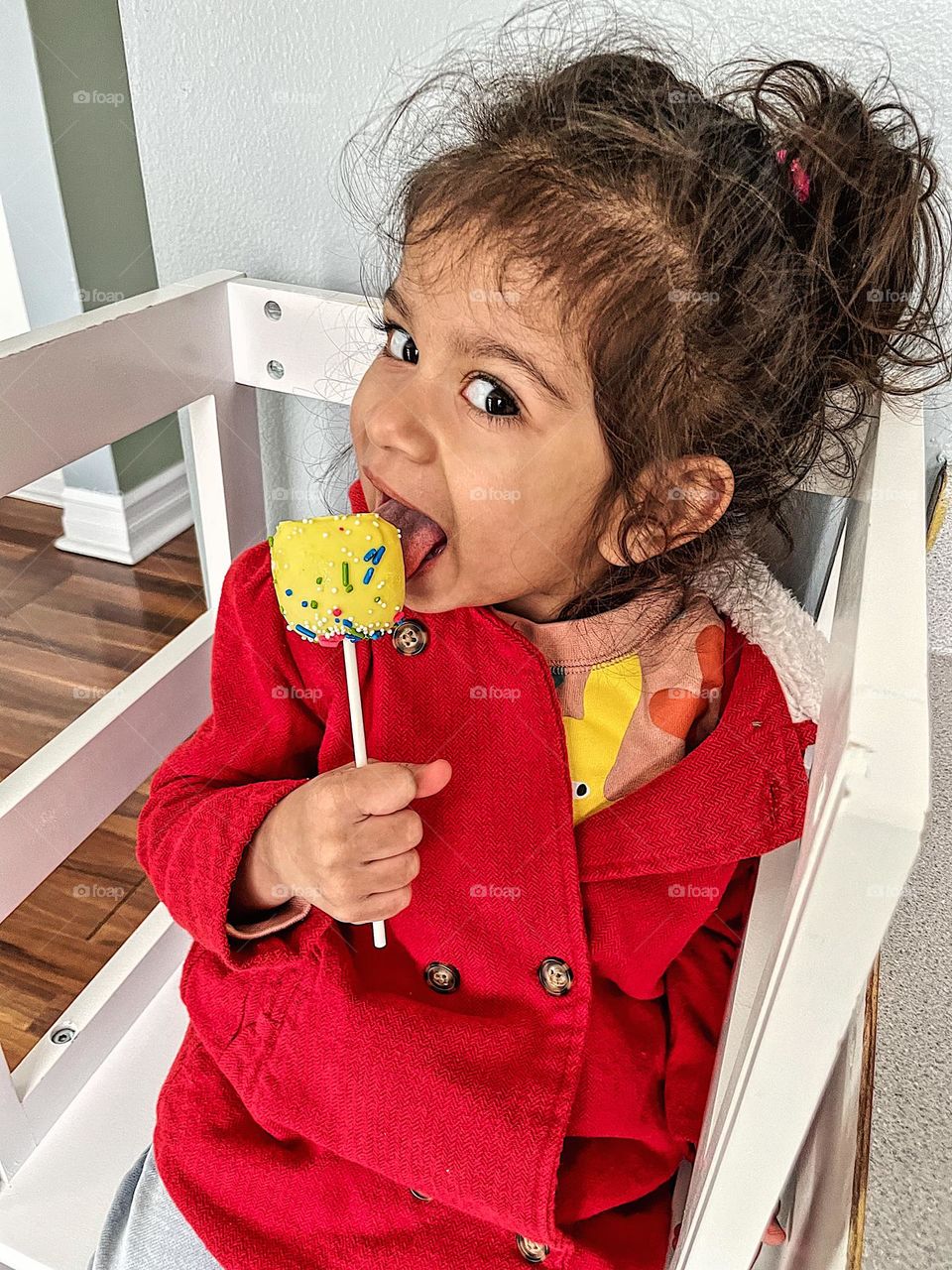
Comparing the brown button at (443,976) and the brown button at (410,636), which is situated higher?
the brown button at (410,636)

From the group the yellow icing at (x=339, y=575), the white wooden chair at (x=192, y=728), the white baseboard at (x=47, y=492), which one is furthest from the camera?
the white baseboard at (x=47, y=492)

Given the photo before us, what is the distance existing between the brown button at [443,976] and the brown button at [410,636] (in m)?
0.23

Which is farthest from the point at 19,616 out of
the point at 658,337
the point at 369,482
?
the point at 658,337

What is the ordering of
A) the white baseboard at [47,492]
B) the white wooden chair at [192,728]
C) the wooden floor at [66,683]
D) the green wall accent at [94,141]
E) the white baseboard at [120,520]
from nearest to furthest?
1. the white wooden chair at [192,728]
2. the wooden floor at [66,683]
3. the green wall accent at [94,141]
4. the white baseboard at [120,520]
5. the white baseboard at [47,492]

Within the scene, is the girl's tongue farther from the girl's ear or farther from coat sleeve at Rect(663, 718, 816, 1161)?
coat sleeve at Rect(663, 718, 816, 1161)

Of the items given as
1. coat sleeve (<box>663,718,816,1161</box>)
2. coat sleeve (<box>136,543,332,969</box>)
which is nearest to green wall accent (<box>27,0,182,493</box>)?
coat sleeve (<box>136,543,332,969</box>)

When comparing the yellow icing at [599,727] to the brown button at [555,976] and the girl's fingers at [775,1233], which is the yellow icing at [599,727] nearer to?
the brown button at [555,976]

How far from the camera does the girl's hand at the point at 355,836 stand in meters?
0.64

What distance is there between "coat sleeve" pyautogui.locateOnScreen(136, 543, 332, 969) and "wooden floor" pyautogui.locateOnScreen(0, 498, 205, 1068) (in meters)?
0.59

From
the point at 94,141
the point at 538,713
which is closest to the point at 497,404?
the point at 538,713

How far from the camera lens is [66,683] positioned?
196 centimetres

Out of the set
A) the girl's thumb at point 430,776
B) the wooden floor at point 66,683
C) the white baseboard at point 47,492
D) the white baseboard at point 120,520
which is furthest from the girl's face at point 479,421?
the white baseboard at point 47,492

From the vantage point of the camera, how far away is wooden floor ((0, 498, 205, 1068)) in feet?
4.70

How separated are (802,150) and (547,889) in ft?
1.66
